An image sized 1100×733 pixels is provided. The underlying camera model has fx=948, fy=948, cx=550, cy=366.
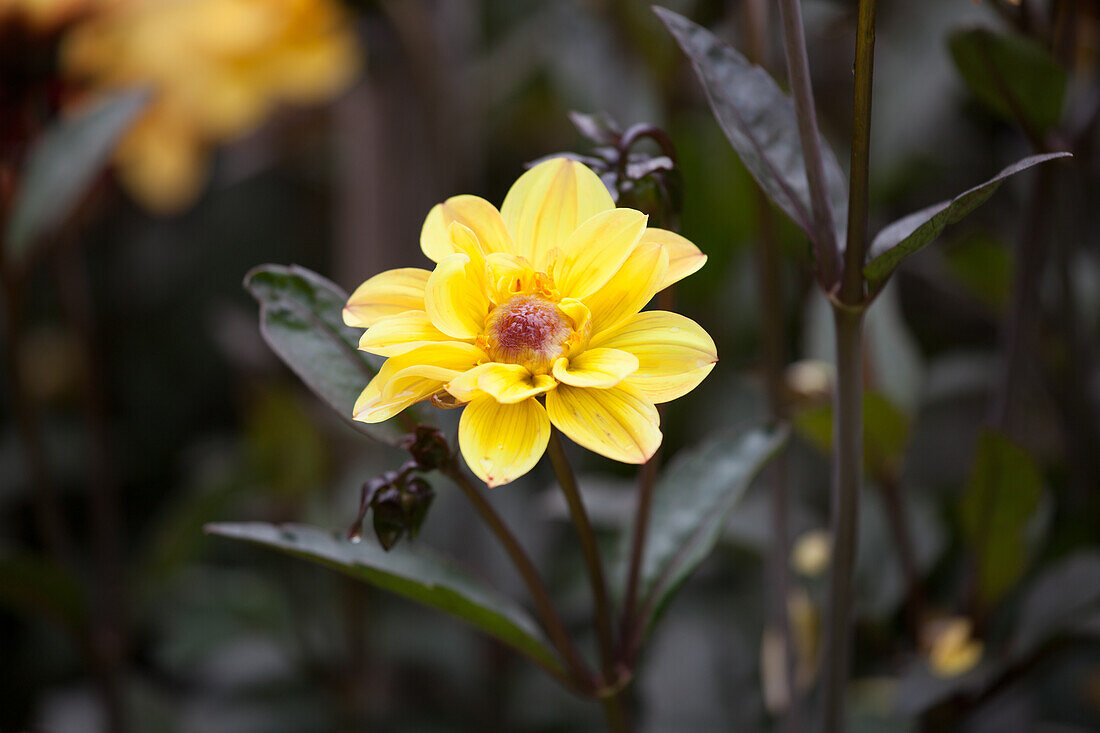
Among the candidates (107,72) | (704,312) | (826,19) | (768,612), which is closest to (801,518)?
(768,612)

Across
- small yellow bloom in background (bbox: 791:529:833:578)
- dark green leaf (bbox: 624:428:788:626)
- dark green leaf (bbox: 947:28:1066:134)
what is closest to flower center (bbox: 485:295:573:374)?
dark green leaf (bbox: 624:428:788:626)

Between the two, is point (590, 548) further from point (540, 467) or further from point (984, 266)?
point (540, 467)

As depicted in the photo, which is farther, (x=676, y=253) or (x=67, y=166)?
(x=67, y=166)

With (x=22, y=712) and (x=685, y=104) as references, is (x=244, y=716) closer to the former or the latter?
(x=22, y=712)

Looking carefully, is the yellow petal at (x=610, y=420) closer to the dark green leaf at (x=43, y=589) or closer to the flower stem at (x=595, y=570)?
the flower stem at (x=595, y=570)

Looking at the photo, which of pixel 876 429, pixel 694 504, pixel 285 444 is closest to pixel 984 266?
pixel 876 429
